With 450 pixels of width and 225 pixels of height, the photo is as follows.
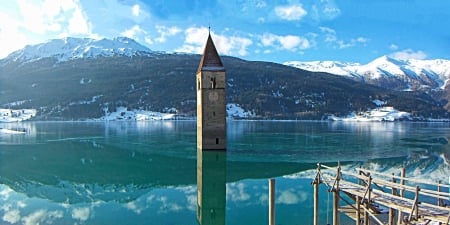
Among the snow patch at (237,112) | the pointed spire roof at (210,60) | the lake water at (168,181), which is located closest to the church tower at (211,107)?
the pointed spire roof at (210,60)

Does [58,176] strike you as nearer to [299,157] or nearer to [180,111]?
[299,157]

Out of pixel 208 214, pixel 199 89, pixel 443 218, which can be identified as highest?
pixel 199 89

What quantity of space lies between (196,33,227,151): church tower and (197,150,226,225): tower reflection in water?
13.2 ft

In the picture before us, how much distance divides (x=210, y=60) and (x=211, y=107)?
549 cm

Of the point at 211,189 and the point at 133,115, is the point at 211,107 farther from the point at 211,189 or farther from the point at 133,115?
the point at 133,115

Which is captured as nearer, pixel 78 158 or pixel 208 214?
pixel 208 214

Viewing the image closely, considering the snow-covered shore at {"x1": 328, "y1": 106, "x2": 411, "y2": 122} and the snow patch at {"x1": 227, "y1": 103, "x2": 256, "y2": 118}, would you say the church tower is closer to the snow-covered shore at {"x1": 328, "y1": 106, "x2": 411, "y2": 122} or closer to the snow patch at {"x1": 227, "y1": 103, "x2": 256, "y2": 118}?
the snow patch at {"x1": 227, "y1": 103, "x2": 256, "y2": 118}

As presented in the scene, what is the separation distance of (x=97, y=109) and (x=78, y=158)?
148 m

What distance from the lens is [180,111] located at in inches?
7411

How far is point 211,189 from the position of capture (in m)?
25.6

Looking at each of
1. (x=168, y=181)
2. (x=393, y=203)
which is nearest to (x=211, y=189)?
(x=168, y=181)

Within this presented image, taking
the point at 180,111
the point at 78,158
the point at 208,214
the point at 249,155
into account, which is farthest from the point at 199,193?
the point at 180,111

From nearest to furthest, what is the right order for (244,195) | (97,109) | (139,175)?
1. (244,195)
2. (139,175)
3. (97,109)

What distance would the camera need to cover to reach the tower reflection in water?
1991cm
